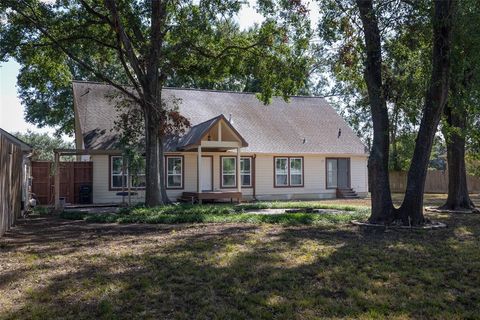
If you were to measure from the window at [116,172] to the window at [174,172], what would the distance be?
2262mm

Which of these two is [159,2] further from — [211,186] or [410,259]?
[410,259]

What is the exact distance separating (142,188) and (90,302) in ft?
56.8

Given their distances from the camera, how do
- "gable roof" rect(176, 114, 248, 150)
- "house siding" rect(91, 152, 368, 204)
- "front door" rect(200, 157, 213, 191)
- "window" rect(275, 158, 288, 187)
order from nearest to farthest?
"gable roof" rect(176, 114, 248, 150) → "house siding" rect(91, 152, 368, 204) → "front door" rect(200, 157, 213, 191) → "window" rect(275, 158, 288, 187)

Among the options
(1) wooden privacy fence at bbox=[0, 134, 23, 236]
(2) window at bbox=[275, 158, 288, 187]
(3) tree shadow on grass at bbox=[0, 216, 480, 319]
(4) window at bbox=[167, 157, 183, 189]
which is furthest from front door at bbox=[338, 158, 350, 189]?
(1) wooden privacy fence at bbox=[0, 134, 23, 236]

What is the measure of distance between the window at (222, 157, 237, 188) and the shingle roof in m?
1.12

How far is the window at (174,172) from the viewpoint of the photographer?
23078 millimetres

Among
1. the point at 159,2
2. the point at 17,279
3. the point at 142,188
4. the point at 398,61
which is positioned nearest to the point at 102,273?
the point at 17,279

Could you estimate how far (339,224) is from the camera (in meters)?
12.6

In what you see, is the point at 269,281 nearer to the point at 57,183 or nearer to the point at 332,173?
the point at 57,183

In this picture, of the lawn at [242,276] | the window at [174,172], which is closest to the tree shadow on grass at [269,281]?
the lawn at [242,276]

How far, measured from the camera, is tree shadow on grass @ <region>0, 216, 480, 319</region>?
5141mm

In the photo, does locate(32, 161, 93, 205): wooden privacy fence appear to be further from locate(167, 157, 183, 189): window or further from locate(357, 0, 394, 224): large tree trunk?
locate(357, 0, 394, 224): large tree trunk

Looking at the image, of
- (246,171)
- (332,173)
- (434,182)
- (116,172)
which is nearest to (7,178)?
(116,172)

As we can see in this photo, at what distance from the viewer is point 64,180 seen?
21.8 meters
